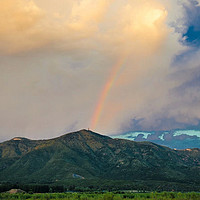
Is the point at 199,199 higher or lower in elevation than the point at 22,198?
lower

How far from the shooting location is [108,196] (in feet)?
404

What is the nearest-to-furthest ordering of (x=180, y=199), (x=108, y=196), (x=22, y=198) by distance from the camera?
(x=108, y=196), (x=180, y=199), (x=22, y=198)

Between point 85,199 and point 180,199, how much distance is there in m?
50.8

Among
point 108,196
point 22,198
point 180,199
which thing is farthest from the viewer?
point 22,198

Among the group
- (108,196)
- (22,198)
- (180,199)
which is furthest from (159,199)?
(22,198)

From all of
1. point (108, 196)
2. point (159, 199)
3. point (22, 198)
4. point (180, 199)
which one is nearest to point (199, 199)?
point (180, 199)

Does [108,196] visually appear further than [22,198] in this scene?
No

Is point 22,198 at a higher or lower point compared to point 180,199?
higher

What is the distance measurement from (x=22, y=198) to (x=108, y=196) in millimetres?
79873

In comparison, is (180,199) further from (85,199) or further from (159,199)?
(85,199)

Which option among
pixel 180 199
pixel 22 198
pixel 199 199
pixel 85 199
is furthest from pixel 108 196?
pixel 22 198

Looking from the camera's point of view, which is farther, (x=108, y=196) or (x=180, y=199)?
(x=180, y=199)

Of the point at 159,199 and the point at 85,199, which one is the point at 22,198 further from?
the point at 159,199

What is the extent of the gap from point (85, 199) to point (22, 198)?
163 feet
